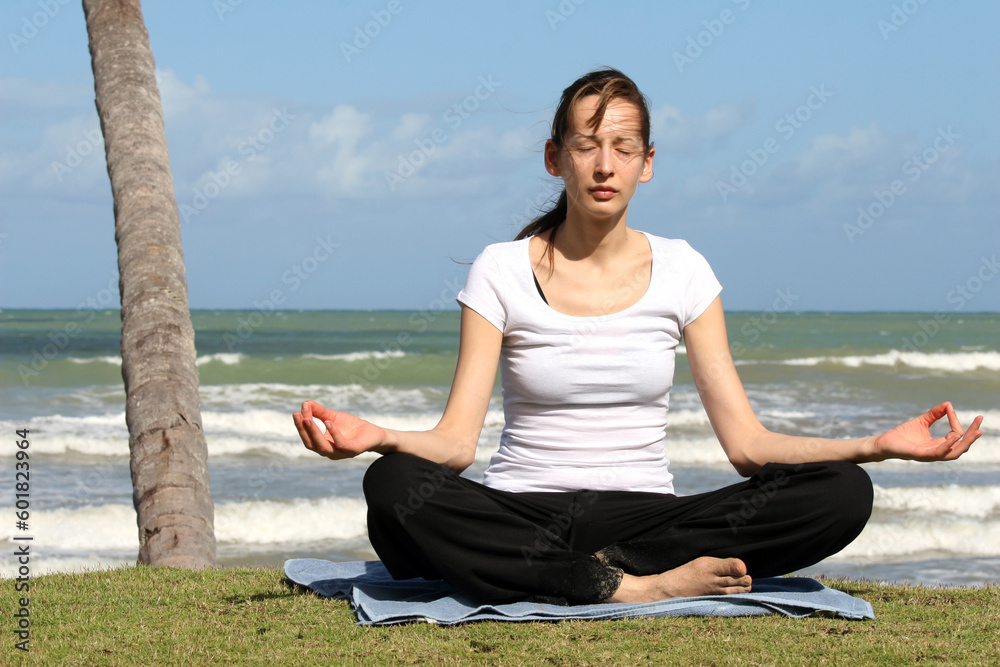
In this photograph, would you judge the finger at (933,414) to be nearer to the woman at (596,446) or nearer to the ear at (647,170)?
the woman at (596,446)

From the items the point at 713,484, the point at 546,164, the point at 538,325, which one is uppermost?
the point at 546,164

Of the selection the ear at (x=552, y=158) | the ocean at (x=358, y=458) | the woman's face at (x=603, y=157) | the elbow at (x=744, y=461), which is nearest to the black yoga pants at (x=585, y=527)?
the elbow at (x=744, y=461)

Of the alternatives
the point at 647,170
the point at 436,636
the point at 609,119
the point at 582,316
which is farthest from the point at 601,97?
the point at 436,636

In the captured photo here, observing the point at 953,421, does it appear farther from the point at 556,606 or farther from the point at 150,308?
the point at 150,308

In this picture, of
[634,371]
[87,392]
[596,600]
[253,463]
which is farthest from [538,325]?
[87,392]

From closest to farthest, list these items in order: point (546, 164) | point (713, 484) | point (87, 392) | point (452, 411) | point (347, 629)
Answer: point (347, 629)
point (452, 411)
point (546, 164)
point (713, 484)
point (87, 392)

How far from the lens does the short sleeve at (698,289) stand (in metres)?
3.40

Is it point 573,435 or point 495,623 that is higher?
point 573,435

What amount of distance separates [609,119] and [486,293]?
735 millimetres

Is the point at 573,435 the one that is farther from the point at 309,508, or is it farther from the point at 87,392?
the point at 87,392

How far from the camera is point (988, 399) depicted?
63.8ft

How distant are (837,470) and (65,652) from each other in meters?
2.44

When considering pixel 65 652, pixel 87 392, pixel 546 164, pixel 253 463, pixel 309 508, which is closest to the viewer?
pixel 65 652

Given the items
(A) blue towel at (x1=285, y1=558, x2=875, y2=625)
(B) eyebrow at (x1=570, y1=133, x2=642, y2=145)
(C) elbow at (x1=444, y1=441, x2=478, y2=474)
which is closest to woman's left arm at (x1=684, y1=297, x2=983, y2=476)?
(A) blue towel at (x1=285, y1=558, x2=875, y2=625)
